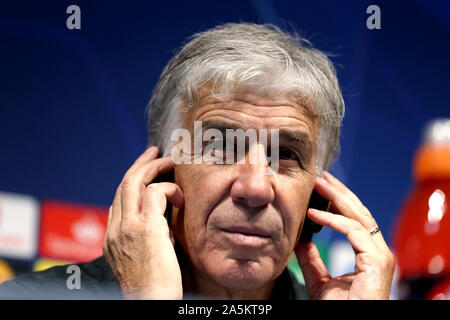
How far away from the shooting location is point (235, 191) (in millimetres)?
1565

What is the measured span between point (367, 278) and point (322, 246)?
5.75 feet

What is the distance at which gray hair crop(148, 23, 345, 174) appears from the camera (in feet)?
5.56

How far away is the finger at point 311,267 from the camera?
190cm

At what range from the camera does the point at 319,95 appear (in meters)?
1.77

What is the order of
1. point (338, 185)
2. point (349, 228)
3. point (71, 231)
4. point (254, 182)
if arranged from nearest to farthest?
1. point (254, 182)
2. point (349, 228)
3. point (338, 185)
4. point (71, 231)

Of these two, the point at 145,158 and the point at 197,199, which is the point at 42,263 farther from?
the point at 197,199

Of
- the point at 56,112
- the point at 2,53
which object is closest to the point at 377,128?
the point at 56,112

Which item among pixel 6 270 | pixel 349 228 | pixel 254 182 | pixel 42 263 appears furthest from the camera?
pixel 42 263

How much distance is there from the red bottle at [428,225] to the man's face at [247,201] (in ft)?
1.15

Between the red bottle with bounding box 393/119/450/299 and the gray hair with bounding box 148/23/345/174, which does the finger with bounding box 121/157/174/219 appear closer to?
the gray hair with bounding box 148/23/345/174

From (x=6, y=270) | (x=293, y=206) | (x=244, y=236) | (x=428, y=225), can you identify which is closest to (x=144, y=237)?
(x=244, y=236)

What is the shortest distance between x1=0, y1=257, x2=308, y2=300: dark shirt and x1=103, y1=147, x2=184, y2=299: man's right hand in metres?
0.08

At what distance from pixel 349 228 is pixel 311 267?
244 mm

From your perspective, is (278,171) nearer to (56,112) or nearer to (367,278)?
(367,278)
